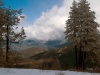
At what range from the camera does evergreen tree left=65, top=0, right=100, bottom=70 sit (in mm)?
23270

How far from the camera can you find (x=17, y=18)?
77.6 ft

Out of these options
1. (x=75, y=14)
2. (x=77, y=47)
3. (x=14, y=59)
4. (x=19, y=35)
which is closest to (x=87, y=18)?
(x=75, y=14)

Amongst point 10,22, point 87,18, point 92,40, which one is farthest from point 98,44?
point 10,22

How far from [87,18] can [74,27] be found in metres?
2.86

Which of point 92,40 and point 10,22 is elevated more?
point 10,22

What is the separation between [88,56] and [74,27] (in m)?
5.54

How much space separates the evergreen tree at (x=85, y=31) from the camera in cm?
2327

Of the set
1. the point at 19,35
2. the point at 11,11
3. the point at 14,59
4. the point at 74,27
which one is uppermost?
the point at 11,11

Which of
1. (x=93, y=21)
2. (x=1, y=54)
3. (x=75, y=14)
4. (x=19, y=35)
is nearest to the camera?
(x=1, y=54)

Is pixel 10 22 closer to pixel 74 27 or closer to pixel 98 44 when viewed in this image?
pixel 74 27

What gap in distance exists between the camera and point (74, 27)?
25734 mm

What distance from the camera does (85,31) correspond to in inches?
936

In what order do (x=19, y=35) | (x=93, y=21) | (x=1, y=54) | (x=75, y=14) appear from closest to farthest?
(x=1, y=54) → (x=19, y=35) → (x=93, y=21) → (x=75, y=14)

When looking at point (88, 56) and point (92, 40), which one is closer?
point (92, 40)
